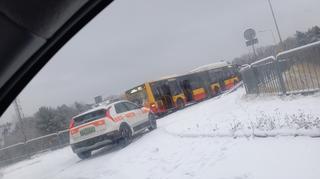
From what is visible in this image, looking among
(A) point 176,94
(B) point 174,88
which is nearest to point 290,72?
(A) point 176,94

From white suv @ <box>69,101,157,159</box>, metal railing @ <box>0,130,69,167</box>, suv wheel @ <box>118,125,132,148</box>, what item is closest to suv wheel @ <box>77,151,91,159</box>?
white suv @ <box>69,101,157,159</box>

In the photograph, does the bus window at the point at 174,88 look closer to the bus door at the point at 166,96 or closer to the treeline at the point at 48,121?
the bus door at the point at 166,96

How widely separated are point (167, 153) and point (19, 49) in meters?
10.8

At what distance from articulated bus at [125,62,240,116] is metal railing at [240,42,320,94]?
12.5 metres

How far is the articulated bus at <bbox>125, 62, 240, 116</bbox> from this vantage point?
32.9 metres

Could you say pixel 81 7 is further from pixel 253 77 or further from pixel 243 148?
pixel 253 77

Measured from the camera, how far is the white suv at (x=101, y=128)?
17500mm

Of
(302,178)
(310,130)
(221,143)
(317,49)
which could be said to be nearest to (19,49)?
(302,178)

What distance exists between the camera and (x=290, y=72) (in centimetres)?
1661

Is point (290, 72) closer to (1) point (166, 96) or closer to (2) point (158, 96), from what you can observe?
(2) point (158, 96)

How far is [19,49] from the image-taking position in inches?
90.7

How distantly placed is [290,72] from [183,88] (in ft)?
65.7

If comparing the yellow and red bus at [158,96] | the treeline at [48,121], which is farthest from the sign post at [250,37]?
the treeline at [48,121]

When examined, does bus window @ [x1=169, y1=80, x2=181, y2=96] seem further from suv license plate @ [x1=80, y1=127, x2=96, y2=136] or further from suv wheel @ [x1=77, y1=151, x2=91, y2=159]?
suv license plate @ [x1=80, y1=127, x2=96, y2=136]
